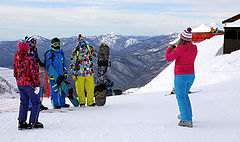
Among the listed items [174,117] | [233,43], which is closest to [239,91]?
[174,117]

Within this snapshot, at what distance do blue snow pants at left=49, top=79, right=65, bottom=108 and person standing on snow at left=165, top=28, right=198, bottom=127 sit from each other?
3.91 m

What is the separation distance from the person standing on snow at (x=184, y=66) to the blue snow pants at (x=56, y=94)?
3.91m

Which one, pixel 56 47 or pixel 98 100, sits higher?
pixel 56 47

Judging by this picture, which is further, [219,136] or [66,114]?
[66,114]

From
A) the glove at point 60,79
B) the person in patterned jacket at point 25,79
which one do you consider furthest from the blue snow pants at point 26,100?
the glove at point 60,79

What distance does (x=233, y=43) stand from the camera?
71.3 ft

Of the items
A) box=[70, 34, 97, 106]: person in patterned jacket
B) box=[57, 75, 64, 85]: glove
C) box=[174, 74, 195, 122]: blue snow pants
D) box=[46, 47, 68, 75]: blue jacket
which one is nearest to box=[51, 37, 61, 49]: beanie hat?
box=[46, 47, 68, 75]: blue jacket

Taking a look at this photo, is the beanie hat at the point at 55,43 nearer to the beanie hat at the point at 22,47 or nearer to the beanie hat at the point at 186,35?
the beanie hat at the point at 22,47

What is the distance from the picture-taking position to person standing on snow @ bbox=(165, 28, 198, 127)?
4191 mm

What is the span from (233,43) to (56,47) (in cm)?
1918

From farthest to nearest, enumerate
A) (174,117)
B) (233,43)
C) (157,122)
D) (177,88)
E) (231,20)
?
(231,20)
(233,43)
(174,117)
(157,122)
(177,88)

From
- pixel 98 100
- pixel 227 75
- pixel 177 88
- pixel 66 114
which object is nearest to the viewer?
pixel 177 88

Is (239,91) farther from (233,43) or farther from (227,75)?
(233,43)

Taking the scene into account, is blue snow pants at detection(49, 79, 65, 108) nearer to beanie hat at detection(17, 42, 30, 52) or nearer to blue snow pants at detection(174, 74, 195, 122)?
beanie hat at detection(17, 42, 30, 52)
